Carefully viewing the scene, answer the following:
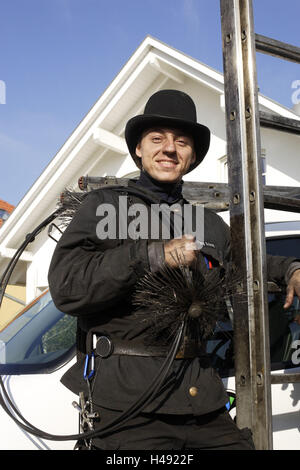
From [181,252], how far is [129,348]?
0.43 m

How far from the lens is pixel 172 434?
157cm

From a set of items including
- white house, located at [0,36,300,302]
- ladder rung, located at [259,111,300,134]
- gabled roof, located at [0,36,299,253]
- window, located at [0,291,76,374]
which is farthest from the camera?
gabled roof, located at [0,36,299,253]

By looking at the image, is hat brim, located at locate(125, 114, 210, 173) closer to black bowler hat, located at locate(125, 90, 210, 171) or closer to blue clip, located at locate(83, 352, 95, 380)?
black bowler hat, located at locate(125, 90, 210, 171)

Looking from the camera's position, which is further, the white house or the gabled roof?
the gabled roof

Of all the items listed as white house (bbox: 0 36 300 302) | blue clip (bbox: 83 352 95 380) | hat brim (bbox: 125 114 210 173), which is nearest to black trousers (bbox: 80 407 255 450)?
blue clip (bbox: 83 352 95 380)

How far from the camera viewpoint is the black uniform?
1521mm

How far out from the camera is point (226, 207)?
2797 mm

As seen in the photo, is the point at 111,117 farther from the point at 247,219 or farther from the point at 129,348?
the point at 129,348

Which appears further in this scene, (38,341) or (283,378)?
(38,341)

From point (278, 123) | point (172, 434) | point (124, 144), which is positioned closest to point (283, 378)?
point (172, 434)

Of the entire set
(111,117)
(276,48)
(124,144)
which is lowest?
(276,48)

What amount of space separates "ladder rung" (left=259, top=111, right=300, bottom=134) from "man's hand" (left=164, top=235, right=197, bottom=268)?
651 millimetres

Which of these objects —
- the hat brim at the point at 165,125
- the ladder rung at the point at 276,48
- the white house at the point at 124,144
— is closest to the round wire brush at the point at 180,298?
the hat brim at the point at 165,125
